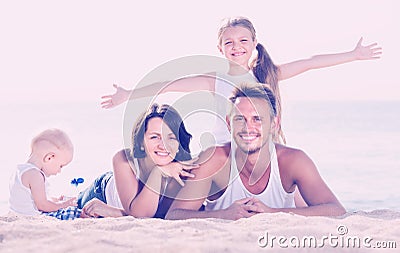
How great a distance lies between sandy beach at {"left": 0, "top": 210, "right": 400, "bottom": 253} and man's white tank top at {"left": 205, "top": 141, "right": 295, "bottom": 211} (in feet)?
1.77

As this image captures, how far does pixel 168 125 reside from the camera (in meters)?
3.90

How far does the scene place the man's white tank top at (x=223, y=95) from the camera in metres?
4.51

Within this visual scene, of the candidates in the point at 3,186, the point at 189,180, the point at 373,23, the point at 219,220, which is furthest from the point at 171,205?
the point at 373,23

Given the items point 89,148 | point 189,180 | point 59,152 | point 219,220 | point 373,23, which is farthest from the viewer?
point 373,23

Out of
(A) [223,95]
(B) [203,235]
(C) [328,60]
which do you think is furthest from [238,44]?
(B) [203,235]

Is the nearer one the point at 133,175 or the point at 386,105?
the point at 133,175

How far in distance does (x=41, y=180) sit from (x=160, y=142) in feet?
3.19

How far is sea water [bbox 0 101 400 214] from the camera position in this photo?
31.8 feet

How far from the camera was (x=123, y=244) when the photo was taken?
2.60 meters

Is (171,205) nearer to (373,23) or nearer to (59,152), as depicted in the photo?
(59,152)

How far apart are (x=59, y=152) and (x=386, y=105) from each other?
25.5 meters

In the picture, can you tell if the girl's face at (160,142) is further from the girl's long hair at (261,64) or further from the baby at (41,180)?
the girl's long hair at (261,64)

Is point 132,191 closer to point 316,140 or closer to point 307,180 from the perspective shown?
point 307,180

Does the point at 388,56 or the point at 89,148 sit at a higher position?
the point at 388,56
